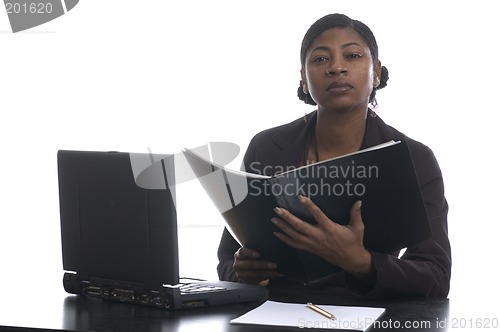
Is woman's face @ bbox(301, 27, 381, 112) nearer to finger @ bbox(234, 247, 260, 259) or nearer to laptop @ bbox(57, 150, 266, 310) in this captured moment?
finger @ bbox(234, 247, 260, 259)

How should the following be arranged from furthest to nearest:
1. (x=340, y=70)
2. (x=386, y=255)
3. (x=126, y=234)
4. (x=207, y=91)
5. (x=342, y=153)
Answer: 1. (x=207, y=91)
2. (x=342, y=153)
3. (x=340, y=70)
4. (x=386, y=255)
5. (x=126, y=234)

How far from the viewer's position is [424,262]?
1.91 meters

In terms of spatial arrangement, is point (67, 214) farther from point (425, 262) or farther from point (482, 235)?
point (482, 235)

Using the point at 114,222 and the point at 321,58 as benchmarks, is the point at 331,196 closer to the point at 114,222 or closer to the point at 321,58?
the point at 114,222

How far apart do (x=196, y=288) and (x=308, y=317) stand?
0.29 m

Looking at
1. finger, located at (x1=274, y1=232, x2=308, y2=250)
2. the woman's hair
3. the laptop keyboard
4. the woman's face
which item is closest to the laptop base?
the laptop keyboard

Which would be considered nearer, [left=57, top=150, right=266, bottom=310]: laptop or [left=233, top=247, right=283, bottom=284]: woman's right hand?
[left=57, top=150, right=266, bottom=310]: laptop

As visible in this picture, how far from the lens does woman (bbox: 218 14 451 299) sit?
173 cm

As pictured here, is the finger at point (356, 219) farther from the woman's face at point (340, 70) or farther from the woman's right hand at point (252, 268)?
the woman's face at point (340, 70)

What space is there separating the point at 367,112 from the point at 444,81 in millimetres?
699

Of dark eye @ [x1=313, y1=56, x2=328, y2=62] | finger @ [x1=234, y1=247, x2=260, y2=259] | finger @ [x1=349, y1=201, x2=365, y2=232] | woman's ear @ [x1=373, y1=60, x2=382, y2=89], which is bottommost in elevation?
finger @ [x1=234, y1=247, x2=260, y2=259]

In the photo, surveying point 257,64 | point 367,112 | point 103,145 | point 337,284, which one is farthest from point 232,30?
point 337,284

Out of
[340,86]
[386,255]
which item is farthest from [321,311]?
[340,86]

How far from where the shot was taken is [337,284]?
1993 mm
